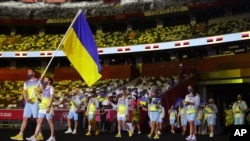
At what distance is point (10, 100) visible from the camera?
3238cm

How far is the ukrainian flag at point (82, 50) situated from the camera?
12602mm

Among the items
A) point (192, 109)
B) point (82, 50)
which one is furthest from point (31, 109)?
point (192, 109)

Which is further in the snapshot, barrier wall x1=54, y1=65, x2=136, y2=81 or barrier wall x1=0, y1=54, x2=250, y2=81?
barrier wall x1=54, y1=65, x2=136, y2=81

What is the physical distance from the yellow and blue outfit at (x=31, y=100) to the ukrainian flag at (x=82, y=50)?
1531 millimetres

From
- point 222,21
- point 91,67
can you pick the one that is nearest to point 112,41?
point 222,21

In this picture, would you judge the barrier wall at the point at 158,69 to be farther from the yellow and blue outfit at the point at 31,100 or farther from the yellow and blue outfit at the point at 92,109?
the yellow and blue outfit at the point at 31,100

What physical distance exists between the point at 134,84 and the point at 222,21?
9427mm

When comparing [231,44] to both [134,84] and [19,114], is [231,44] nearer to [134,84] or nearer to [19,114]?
[134,84]

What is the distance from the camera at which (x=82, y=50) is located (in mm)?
12828

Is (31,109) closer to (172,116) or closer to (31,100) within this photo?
(31,100)

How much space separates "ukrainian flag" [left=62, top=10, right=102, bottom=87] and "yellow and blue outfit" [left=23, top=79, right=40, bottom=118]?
5.02ft

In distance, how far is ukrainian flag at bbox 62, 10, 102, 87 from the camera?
1260cm

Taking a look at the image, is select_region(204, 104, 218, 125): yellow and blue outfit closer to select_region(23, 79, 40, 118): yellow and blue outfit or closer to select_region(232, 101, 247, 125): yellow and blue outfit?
select_region(232, 101, 247, 125): yellow and blue outfit

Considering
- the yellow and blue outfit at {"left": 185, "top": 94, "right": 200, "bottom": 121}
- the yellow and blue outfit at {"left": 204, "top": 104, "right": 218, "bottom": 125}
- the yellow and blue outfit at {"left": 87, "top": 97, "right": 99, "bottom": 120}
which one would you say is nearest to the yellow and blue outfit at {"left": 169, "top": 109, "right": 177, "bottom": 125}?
the yellow and blue outfit at {"left": 204, "top": 104, "right": 218, "bottom": 125}
